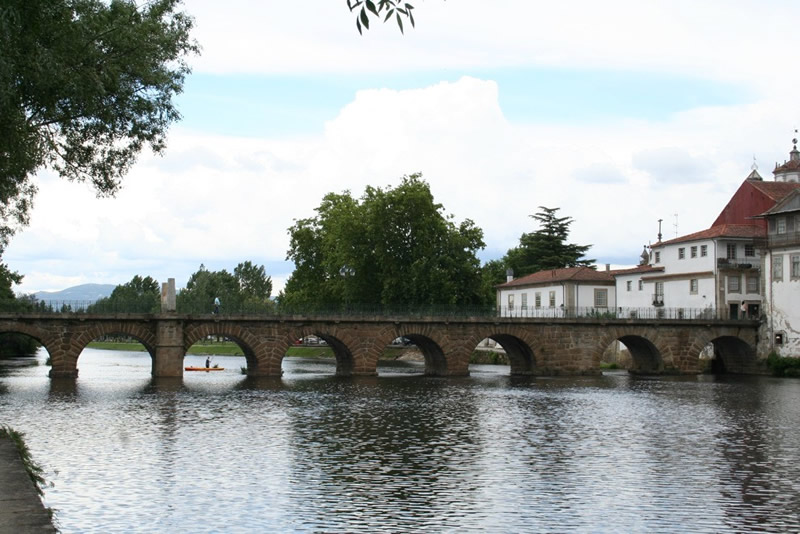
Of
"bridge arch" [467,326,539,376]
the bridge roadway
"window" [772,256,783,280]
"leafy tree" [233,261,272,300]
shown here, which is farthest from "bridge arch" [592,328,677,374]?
"leafy tree" [233,261,272,300]

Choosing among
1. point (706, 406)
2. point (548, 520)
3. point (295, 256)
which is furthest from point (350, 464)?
point (295, 256)

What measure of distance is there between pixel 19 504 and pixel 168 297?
42.7 m

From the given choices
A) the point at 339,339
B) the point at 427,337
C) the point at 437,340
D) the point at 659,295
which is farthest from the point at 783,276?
the point at 339,339

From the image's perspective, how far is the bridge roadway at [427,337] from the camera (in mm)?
54719

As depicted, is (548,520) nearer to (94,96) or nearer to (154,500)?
(154,500)

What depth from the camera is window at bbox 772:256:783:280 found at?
63.7m

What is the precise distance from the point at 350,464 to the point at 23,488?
10080 mm

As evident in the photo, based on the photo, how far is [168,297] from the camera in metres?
56.3

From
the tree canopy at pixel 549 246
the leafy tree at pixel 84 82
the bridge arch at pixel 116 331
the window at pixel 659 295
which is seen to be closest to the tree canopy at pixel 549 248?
the tree canopy at pixel 549 246

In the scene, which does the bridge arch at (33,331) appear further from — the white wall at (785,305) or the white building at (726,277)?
the white wall at (785,305)

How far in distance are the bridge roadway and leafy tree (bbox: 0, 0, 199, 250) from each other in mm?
25596

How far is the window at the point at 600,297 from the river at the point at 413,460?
3060 centimetres

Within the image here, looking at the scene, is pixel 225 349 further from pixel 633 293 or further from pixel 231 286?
pixel 633 293

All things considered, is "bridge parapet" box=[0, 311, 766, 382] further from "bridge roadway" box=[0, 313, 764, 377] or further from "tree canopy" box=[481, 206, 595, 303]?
"tree canopy" box=[481, 206, 595, 303]
